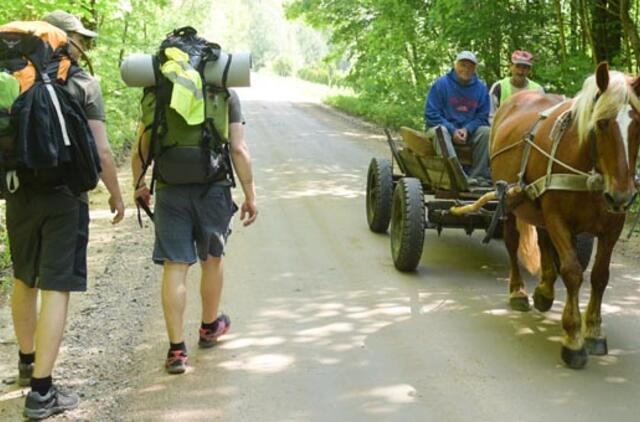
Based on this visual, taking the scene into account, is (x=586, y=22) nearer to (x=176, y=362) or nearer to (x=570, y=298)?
(x=570, y=298)

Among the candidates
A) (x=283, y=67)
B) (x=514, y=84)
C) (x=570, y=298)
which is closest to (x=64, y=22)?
(x=570, y=298)

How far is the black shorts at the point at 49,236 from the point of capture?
3.89m

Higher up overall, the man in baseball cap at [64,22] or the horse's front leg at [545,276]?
the man in baseball cap at [64,22]

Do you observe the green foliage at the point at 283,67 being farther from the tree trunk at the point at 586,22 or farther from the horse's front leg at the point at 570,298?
the horse's front leg at the point at 570,298

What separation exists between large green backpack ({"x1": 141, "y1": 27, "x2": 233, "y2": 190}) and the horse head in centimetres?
225

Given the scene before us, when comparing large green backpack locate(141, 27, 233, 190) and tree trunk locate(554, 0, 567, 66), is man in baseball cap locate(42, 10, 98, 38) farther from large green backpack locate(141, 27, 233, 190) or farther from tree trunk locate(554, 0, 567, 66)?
tree trunk locate(554, 0, 567, 66)

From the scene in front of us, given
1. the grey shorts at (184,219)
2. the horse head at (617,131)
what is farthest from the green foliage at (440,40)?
the grey shorts at (184,219)

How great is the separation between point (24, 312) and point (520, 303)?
3.62 m

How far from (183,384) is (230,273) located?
237 centimetres

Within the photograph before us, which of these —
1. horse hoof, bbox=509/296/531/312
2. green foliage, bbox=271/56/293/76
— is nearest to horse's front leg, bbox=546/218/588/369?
horse hoof, bbox=509/296/531/312

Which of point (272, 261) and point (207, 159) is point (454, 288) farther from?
point (207, 159)

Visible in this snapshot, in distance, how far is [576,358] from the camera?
4586mm

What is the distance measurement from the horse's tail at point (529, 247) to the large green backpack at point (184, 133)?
2.85 metres

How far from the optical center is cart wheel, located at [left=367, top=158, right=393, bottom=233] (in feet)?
25.9
